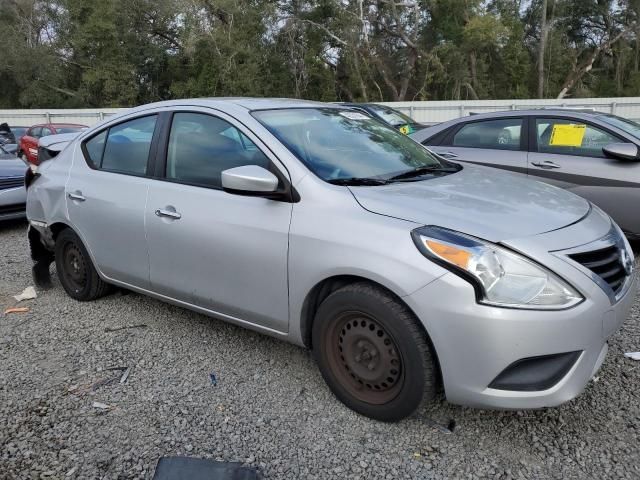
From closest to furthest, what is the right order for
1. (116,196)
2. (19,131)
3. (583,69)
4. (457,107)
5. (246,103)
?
(246,103) → (116,196) → (19,131) → (457,107) → (583,69)

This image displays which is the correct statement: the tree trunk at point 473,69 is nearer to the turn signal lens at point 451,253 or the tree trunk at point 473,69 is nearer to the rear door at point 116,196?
the rear door at point 116,196

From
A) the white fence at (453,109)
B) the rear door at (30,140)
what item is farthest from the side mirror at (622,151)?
the rear door at (30,140)

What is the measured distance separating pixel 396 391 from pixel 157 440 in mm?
1164

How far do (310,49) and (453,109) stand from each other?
14695mm

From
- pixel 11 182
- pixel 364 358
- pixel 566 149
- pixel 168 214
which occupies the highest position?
pixel 566 149

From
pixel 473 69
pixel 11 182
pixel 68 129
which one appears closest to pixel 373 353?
pixel 11 182

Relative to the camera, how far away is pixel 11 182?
758 centimetres

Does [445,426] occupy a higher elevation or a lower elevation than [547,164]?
lower

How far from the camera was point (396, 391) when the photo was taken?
2.65m

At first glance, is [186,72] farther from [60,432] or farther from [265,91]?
[60,432]

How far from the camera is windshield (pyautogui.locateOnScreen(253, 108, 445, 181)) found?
3133mm

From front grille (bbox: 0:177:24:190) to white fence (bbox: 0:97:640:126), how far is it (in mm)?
12324

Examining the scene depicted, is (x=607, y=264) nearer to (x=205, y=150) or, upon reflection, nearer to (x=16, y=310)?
(x=205, y=150)

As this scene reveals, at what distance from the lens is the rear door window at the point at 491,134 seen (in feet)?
19.5
